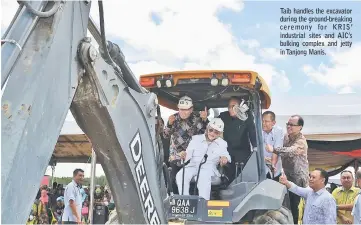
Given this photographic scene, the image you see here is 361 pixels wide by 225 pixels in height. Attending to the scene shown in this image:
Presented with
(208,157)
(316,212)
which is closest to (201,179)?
(208,157)

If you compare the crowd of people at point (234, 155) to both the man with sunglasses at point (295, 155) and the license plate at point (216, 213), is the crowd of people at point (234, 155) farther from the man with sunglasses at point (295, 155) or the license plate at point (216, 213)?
the license plate at point (216, 213)

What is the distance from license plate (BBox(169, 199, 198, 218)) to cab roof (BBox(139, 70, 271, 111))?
4.42ft

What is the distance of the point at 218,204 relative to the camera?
5.84 m

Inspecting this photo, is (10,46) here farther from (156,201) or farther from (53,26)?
(156,201)

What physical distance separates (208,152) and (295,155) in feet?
6.26

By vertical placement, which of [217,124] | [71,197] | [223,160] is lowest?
[71,197]

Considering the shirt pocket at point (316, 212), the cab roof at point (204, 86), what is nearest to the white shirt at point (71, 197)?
the cab roof at point (204, 86)

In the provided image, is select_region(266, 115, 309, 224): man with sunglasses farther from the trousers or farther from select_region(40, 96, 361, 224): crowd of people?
the trousers

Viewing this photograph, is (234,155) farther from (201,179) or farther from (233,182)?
(201,179)

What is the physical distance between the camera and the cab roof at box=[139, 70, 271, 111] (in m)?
6.05

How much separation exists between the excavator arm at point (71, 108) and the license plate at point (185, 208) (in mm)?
2160

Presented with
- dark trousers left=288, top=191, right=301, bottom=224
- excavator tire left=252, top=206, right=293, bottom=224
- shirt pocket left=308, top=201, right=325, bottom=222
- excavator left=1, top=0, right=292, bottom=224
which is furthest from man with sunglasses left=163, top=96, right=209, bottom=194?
excavator left=1, top=0, right=292, bottom=224

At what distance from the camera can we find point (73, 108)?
3.09m

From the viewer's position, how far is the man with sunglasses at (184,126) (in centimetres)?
671
